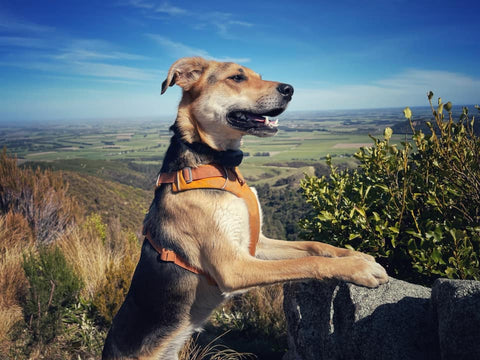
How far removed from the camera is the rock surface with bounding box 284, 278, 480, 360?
173 cm

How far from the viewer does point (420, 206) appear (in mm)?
2846

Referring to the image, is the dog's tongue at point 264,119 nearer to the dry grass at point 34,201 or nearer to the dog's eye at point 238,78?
the dog's eye at point 238,78

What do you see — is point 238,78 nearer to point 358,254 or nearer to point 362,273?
point 358,254

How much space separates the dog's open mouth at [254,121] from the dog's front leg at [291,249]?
115cm

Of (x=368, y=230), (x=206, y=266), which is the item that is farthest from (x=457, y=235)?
(x=206, y=266)

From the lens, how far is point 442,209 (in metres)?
2.64

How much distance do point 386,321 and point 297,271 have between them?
72cm

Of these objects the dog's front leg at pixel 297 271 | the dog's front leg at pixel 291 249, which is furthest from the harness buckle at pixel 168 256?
the dog's front leg at pixel 291 249

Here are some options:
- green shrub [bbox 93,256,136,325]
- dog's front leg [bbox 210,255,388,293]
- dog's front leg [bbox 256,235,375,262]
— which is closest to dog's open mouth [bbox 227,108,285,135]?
dog's front leg [bbox 256,235,375,262]

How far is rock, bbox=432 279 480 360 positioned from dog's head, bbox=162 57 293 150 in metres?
1.86

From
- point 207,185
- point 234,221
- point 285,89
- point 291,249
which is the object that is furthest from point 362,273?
point 285,89

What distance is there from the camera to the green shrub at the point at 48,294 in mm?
3879

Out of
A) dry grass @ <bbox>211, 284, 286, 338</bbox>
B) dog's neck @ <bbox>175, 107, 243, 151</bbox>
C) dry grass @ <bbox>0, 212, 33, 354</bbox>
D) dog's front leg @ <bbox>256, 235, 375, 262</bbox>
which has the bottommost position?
dry grass @ <bbox>211, 284, 286, 338</bbox>

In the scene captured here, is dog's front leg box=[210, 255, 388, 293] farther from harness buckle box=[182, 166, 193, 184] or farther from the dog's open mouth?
the dog's open mouth
